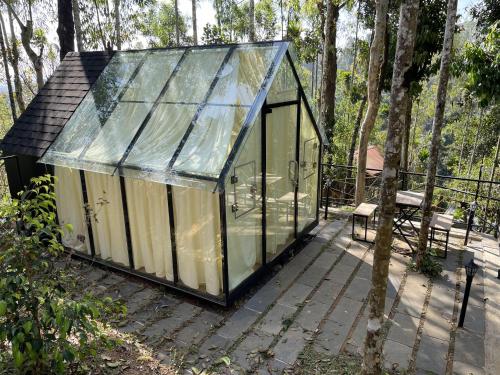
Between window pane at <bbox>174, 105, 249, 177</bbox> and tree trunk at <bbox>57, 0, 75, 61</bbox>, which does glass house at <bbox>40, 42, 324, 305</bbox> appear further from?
tree trunk at <bbox>57, 0, 75, 61</bbox>

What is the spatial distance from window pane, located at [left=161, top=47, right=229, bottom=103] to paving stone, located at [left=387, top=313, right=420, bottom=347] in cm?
340

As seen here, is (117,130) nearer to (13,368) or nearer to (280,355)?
(13,368)

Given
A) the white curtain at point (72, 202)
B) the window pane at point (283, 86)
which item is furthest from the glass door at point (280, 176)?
the white curtain at point (72, 202)

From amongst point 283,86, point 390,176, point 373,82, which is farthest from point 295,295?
point 373,82

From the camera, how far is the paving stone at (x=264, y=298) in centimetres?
432

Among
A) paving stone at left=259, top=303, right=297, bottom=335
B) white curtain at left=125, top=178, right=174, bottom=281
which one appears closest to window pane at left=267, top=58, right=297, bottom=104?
white curtain at left=125, top=178, right=174, bottom=281

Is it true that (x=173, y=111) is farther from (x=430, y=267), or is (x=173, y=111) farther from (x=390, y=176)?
(x=430, y=267)

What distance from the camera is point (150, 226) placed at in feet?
15.1

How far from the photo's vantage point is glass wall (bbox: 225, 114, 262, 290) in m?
4.11

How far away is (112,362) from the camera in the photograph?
343cm

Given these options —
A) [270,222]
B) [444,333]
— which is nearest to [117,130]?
[270,222]

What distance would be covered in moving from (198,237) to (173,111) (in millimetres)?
1623

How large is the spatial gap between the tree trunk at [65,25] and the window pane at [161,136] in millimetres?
4565

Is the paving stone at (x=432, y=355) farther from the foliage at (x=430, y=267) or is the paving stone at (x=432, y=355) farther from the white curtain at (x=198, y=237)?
the white curtain at (x=198, y=237)
